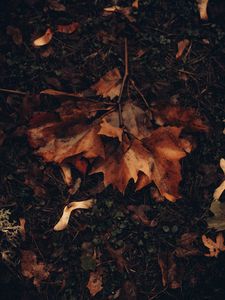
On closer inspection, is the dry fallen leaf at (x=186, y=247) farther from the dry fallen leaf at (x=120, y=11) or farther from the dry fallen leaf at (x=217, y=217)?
the dry fallen leaf at (x=120, y=11)

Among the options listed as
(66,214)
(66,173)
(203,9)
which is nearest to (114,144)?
(66,173)

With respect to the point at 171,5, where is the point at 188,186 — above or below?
below

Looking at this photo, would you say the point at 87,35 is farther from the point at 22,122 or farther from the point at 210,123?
the point at 210,123

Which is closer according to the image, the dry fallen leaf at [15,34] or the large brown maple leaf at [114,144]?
the large brown maple leaf at [114,144]

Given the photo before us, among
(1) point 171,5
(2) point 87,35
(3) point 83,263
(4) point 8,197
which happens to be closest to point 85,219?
(3) point 83,263

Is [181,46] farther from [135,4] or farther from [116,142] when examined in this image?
[116,142]

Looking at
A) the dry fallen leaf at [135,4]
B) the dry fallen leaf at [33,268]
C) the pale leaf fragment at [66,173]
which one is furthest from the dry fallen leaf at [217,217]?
the dry fallen leaf at [135,4]
